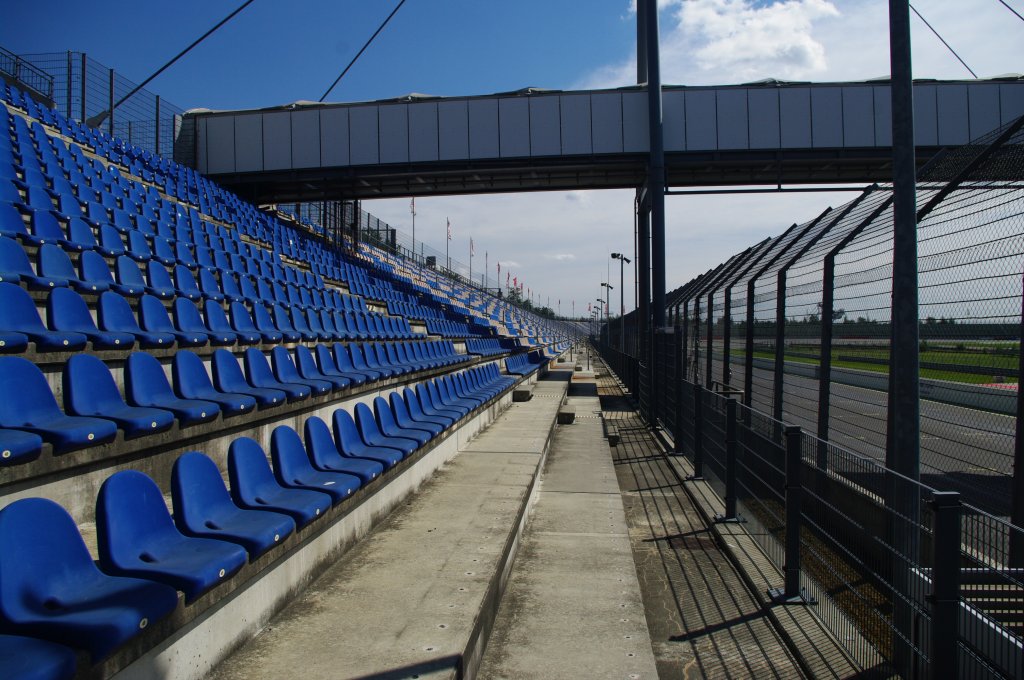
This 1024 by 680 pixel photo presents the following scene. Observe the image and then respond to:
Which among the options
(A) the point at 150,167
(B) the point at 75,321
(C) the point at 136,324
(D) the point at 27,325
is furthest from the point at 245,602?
(A) the point at 150,167

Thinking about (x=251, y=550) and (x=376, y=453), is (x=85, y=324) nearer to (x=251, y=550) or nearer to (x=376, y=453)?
(x=376, y=453)

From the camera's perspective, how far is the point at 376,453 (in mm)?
4961

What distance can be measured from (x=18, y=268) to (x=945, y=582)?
6.46 metres

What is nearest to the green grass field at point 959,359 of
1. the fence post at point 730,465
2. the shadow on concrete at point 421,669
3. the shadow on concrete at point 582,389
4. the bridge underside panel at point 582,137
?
the fence post at point 730,465

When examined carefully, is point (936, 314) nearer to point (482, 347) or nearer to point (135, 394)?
point (135, 394)

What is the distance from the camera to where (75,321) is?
471 centimetres

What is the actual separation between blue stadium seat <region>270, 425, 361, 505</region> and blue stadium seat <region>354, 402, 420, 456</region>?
1085 millimetres

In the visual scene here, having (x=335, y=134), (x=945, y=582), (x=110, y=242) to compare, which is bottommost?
(x=945, y=582)

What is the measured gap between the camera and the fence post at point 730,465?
19.6ft

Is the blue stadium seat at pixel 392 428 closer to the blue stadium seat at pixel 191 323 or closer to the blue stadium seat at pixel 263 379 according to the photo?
the blue stadium seat at pixel 263 379

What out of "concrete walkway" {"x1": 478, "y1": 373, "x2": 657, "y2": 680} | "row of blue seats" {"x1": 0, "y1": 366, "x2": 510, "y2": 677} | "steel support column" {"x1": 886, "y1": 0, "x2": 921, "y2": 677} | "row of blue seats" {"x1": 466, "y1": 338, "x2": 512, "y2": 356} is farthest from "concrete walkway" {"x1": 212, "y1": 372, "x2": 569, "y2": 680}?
→ "row of blue seats" {"x1": 466, "y1": 338, "x2": 512, "y2": 356}

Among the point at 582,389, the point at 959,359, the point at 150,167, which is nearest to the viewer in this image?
the point at 959,359

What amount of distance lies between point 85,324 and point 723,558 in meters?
5.38

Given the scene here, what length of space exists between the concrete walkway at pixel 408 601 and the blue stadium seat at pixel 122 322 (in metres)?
2.28
